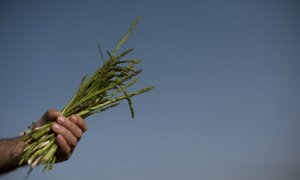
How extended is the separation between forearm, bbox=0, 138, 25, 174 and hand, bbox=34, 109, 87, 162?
0.41 metres

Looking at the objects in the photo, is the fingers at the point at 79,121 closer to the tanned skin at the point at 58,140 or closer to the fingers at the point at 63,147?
the tanned skin at the point at 58,140

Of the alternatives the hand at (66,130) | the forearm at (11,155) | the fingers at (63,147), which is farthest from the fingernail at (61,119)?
the forearm at (11,155)

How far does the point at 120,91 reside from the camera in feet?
10.2

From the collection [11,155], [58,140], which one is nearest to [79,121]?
[58,140]

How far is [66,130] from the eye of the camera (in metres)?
2.84

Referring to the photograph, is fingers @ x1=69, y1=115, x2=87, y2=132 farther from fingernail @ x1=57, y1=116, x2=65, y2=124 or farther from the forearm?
the forearm

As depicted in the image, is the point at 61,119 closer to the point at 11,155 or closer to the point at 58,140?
the point at 58,140

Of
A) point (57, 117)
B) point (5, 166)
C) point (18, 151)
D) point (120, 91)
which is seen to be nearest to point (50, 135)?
point (57, 117)

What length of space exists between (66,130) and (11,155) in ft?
2.17

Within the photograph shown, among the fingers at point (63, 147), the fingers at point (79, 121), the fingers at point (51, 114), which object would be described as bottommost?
the fingers at point (63, 147)

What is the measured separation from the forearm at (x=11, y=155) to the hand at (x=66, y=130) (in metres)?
0.41

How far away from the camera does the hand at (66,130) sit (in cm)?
284

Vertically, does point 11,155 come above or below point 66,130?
below

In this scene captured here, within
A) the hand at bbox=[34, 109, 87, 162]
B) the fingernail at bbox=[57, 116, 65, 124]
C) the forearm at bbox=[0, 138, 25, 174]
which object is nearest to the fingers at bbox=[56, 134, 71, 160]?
the hand at bbox=[34, 109, 87, 162]
